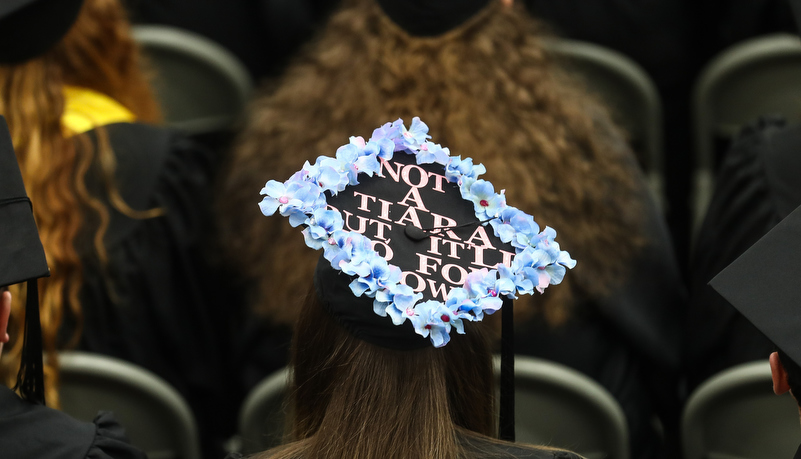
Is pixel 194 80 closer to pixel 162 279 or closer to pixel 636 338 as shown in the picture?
pixel 162 279

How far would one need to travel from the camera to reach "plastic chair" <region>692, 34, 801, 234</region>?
8.55 ft

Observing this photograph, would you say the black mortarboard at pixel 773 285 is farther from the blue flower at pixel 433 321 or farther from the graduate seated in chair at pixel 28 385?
the graduate seated in chair at pixel 28 385

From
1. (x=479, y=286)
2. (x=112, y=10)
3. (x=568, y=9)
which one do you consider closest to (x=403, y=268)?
(x=479, y=286)

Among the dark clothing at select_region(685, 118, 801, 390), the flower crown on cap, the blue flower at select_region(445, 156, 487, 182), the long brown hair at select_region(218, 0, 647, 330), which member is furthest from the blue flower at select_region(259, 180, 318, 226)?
the dark clothing at select_region(685, 118, 801, 390)

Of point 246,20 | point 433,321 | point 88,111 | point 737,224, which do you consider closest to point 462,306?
point 433,321

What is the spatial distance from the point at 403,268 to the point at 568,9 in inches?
78.7

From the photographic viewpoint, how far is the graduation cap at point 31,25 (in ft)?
6.43

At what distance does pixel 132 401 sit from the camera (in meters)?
1.91

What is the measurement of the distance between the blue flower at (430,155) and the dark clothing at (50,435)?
70cm

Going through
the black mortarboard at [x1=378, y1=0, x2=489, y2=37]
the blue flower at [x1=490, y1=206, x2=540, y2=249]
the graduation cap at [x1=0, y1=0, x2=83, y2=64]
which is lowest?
the blue flower at [x1=490, y1=206, x2=540, y2=249]

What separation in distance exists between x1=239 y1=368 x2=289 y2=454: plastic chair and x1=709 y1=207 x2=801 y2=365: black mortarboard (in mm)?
950

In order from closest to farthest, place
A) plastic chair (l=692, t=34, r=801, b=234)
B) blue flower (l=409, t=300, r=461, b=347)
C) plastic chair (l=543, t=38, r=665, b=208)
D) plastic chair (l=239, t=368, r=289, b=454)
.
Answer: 1. blue flower (l=409, t=300, r=461, b=347)
2. plastic chair (l=239, t=368, r=289, b=454)
3. plastic chair (l=692, t=34, r=801, b=234)
4. plastic chair (l=543, t=38, r=665, b=208)

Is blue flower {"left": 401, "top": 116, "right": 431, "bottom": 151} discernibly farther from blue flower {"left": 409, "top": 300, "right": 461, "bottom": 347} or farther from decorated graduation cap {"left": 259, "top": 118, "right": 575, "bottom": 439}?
blue flower {"left": 409, "top": 300, "right": 461, "bottom": 347}

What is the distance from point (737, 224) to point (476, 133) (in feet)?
2.16
